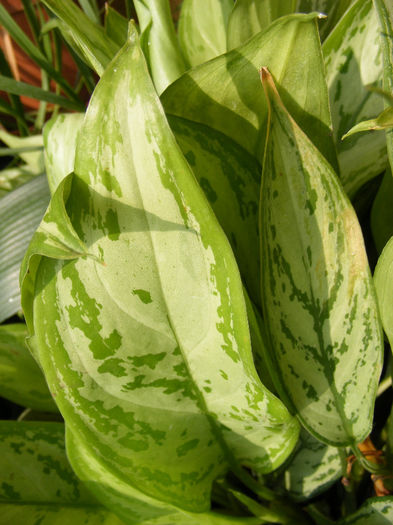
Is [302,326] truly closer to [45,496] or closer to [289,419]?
[289,419]

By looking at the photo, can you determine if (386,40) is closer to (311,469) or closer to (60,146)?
(60,146)

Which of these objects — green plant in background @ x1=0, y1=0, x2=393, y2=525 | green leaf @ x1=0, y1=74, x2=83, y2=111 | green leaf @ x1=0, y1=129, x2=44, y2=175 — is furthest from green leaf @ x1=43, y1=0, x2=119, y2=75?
green leaf @ x1=0, y1=129, x2=44, y2=175

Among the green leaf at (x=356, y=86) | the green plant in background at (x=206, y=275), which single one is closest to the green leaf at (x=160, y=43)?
the green plant in background at (x=206, y=275)

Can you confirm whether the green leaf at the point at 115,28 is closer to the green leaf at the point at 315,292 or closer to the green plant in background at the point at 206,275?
the green plant in background at the point at 206,275

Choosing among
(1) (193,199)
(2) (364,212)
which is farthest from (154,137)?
(2) (364,212)

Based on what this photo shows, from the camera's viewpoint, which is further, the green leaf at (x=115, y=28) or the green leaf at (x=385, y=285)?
the green leaf at (x=115, y=28)
